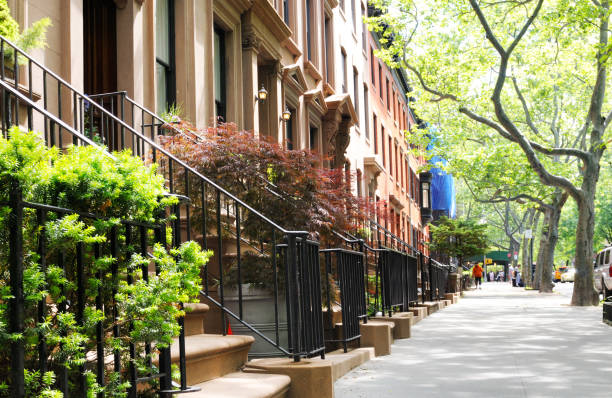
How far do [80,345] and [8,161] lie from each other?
997 mm

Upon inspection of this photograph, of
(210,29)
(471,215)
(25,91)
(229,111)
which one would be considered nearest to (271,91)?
(229,111)

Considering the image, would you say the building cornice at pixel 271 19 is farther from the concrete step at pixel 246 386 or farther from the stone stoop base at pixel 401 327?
the concrete step at pixel 246 386

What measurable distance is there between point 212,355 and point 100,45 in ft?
19.1

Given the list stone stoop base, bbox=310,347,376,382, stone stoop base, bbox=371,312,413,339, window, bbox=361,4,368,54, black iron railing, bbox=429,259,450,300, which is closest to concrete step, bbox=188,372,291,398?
stone stoop base, bbox=310,347,376,382

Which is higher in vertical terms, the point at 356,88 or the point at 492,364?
the point at 356,88

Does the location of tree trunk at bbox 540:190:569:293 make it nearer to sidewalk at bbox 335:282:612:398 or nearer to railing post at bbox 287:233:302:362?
sidewalk at bbox 335:282:612:398

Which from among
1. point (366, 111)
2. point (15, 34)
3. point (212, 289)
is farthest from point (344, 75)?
point (15, 34)

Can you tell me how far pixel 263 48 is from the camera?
50.7 ft

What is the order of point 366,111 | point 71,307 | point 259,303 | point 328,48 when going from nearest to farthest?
point 71,307
point 259,303
point 328,48
point 366,111

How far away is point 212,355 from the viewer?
571 centimetres

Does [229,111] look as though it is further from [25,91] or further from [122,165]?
[122,165]

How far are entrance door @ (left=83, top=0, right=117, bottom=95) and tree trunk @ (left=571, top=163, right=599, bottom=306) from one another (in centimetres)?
1726

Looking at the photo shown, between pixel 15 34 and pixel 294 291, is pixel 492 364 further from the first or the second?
pixel 15 34

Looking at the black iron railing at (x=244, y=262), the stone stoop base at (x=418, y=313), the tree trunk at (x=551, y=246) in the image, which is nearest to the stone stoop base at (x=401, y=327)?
the stone stoop base at (x=418, y=313)
